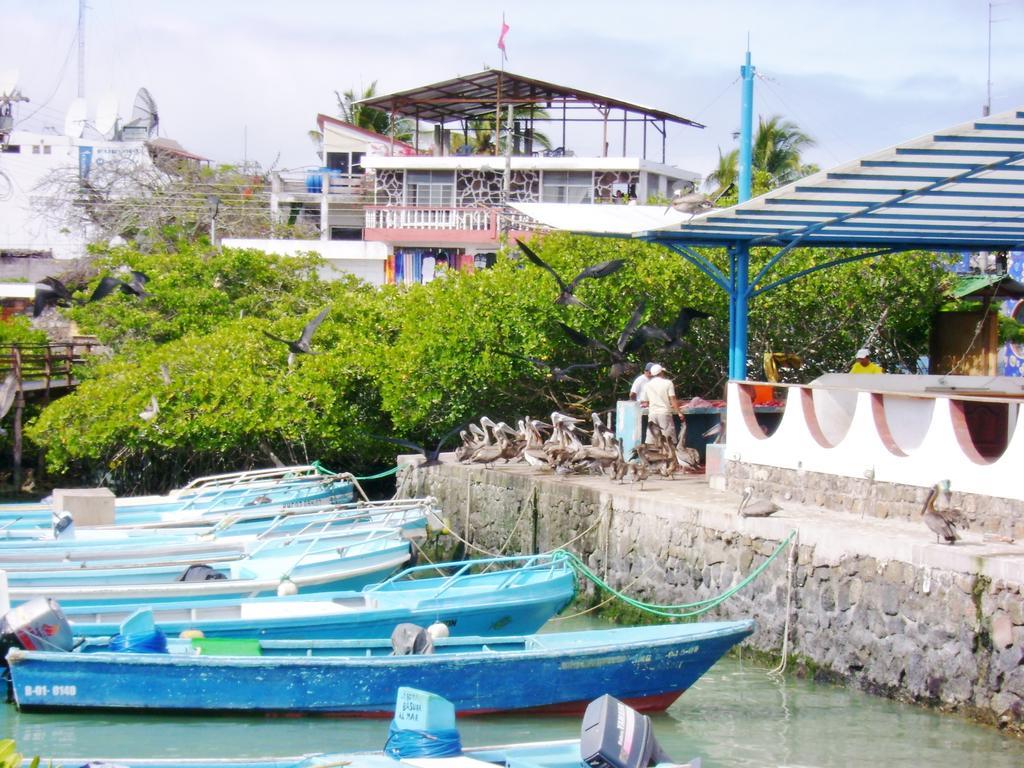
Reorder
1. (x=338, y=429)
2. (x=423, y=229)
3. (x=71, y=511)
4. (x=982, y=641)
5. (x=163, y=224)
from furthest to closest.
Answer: (x=163, y=224)
(x=423, y=229)
(x=338, y=429)
(x=71, y=511)
(x=982, y=641)

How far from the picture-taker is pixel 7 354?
31.6 metres

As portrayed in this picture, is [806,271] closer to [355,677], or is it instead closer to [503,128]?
[355,677]

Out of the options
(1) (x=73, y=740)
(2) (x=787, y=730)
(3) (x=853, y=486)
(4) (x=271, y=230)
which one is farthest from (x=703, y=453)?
(4) (x=271, y=230)

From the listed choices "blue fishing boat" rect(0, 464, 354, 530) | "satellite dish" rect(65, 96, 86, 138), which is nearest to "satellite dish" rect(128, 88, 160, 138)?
"satellite dish" rect(65, 96, 86, 138)

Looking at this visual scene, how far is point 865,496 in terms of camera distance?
47.7 feet

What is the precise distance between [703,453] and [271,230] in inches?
961

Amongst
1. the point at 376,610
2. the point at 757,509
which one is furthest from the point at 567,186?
the point at 376,610

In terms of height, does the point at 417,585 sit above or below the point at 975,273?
below

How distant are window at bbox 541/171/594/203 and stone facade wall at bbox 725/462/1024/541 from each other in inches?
816

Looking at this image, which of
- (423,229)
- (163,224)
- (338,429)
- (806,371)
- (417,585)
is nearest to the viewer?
(417,585)

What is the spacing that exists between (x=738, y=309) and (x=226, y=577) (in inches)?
310

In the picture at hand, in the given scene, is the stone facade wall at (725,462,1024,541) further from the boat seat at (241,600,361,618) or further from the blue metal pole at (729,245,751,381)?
the boat seat at (241,600,361,618)

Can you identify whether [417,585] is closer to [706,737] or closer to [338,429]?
[706,737]

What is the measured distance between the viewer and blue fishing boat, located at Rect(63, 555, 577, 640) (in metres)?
13.4
